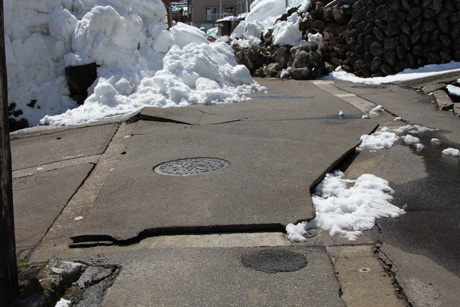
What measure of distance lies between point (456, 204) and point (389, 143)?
211 centimetres

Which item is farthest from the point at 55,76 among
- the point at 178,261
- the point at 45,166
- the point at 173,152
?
the point at 178,261

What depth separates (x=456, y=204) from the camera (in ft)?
13.4

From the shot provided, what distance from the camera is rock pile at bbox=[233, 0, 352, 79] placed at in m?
15.5

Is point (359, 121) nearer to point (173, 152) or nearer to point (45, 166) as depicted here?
point (173, 152)

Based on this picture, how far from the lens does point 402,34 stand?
44.3ft

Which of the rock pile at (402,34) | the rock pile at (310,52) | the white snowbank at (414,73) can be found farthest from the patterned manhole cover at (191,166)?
the rock pile at (310,52)

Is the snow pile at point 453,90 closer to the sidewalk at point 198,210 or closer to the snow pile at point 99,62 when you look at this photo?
the sidewalk at point 198,210

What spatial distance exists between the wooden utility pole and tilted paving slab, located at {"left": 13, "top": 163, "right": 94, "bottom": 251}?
3.86 ft

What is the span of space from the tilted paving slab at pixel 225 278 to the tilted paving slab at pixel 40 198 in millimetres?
1054

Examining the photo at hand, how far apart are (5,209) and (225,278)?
1.37 meters

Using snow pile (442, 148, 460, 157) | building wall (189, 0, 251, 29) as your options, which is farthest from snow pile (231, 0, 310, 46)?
building wall (189, 0, 251, 29)

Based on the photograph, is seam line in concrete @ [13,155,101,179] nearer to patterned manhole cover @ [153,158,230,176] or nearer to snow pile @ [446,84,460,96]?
patterned manhole cover @ [153,158,230,176]

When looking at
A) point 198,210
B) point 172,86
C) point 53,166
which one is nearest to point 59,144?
point 53,166

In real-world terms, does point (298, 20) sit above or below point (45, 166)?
above
